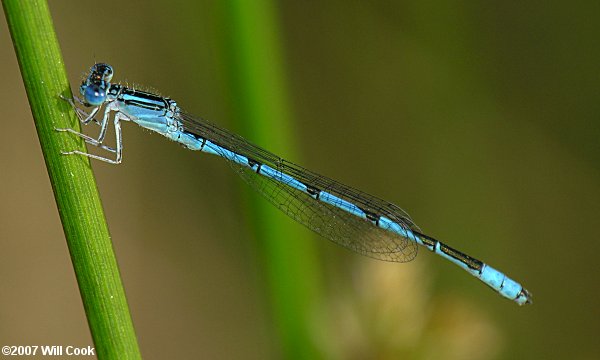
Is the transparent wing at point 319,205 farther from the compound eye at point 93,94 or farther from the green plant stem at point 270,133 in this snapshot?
the compound eye at point 93,94

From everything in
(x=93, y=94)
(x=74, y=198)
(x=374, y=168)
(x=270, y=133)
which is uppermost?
(x=374, y=168)

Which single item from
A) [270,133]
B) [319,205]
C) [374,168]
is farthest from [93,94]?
[374,168]

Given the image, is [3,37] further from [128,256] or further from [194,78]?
[128,256]

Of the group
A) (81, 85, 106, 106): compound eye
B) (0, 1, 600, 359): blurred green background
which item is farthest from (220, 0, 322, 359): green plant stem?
(0, 1, 600, 359): blurred green background

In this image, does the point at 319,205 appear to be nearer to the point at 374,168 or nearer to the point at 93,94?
the point at 93,94

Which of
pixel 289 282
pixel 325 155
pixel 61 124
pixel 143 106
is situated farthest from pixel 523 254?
pixel 61 124

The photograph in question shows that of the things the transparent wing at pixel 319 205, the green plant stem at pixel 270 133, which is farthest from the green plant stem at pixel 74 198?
the transparent wing at pixel 319 205

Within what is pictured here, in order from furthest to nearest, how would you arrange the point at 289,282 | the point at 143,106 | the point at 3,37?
the point at 3,37 → the point at 143,106 → the point at 289,282
